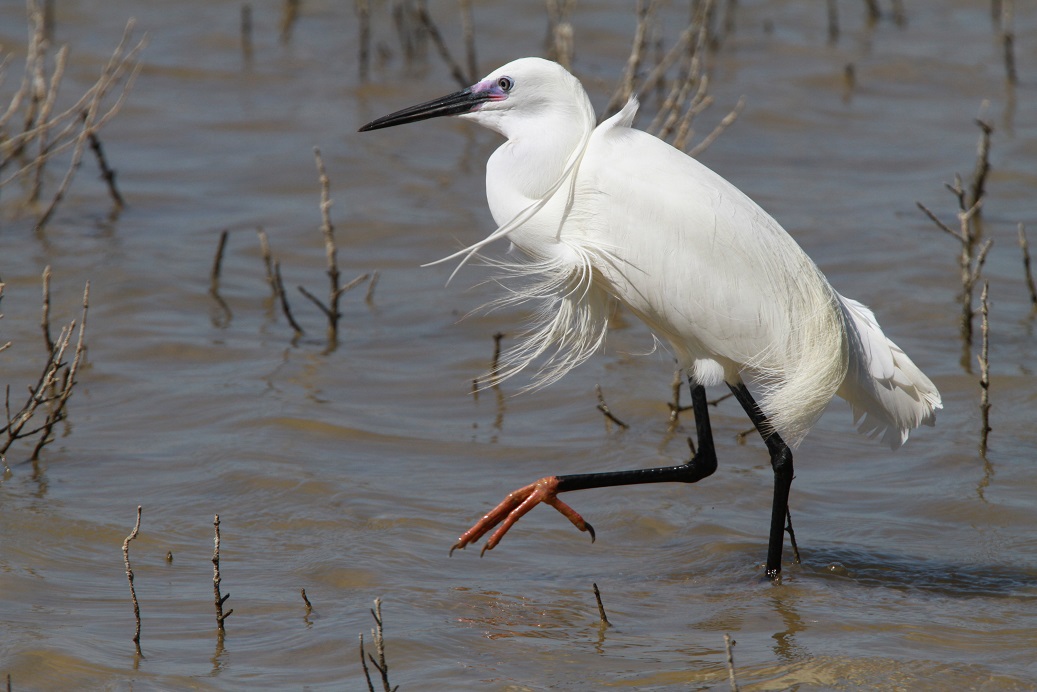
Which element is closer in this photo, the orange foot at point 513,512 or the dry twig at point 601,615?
the dry twig at point 601,615

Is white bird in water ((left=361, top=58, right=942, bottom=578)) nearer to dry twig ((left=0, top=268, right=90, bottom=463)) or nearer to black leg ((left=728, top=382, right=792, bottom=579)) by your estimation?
black leg ((left=728, top=382, right=792, bottom=579))

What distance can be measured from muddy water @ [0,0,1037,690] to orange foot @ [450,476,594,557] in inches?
7.1

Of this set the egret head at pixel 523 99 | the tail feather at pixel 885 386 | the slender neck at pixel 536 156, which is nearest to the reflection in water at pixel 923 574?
the tail feather at pixel 885 386

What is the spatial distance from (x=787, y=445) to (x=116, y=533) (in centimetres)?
238

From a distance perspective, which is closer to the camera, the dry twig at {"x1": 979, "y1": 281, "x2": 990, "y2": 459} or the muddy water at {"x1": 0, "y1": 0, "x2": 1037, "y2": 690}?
the muddy water at {"x1": 0, "y1": 0, "x2": 1037, "y2": 690}

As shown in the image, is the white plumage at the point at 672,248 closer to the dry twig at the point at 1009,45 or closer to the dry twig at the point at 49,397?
the dry twig at the point at 49,397

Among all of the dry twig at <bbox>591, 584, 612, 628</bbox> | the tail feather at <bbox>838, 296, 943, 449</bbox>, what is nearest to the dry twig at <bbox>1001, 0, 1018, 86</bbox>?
the tail feather at <bbox>838, 296, 943, 449</bbox>

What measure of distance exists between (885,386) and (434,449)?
197 centimetres

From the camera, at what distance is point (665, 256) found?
4543 millimetres

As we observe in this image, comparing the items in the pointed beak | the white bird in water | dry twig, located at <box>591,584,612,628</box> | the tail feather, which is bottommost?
dry twig, located at <box>591,584,612,628</box>

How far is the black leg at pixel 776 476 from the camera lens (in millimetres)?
4555

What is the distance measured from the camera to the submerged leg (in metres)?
4.41

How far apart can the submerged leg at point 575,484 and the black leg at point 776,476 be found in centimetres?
19

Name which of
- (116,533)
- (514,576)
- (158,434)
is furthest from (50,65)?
(514,576)
